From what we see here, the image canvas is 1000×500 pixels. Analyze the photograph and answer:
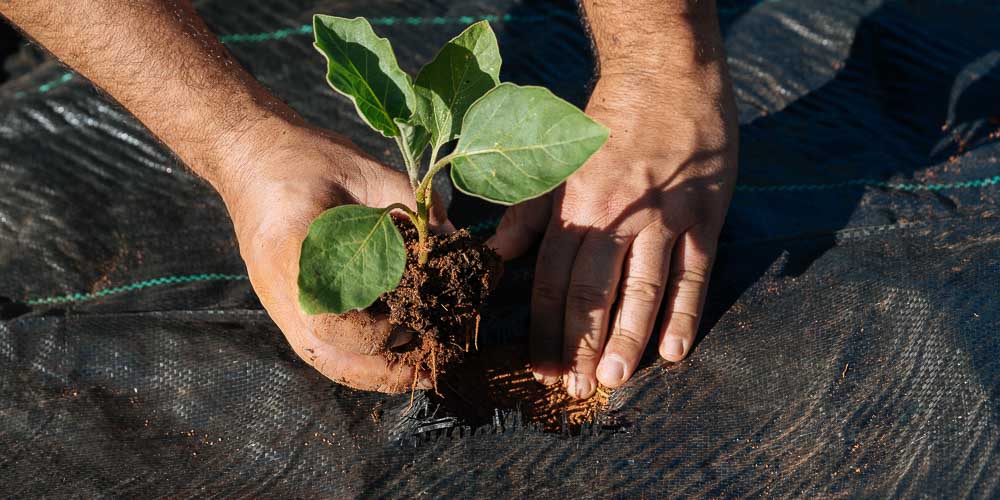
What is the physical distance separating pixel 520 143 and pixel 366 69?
0.90ft

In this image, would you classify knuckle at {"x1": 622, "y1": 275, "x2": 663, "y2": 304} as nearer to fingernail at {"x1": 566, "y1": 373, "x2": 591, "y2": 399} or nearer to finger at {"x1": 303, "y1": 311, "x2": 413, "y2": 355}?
fingernail at {"x1": 566, "y1": 373, "x2": 591, "y2": 399}

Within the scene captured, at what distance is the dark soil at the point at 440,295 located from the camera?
3.89ft

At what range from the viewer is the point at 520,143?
94cm

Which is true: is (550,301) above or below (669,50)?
below

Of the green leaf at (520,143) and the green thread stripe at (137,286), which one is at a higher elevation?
the green leaf at (520,143)

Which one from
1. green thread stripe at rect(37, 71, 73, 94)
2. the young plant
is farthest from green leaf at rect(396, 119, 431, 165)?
green thread stripe at rect(37, 71, 73, 94)

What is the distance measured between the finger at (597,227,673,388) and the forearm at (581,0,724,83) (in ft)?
1.43

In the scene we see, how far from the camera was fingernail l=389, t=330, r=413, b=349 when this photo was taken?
48.3 inches

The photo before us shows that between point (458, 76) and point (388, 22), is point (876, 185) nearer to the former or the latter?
point (458, 76)

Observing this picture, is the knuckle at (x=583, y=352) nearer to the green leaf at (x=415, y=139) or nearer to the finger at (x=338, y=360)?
the finger at (x=338, y=360)

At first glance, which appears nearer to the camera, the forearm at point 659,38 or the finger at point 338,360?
the finger at point 338,360

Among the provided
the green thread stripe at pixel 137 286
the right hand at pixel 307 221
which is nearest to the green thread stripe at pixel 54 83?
the green thread stripe at pixel 137 286

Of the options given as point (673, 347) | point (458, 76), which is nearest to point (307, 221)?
point (458, 76)

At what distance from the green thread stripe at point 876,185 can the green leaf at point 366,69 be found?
1.14m
